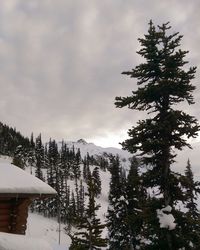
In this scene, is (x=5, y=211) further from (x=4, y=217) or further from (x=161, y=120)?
(x=161, y=120)

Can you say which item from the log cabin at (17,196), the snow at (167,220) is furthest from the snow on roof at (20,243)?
the snow at (167,220)

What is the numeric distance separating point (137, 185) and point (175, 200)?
2.06m

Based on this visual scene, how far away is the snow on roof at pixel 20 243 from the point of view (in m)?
9.98

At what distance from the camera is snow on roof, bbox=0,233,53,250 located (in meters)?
9.98

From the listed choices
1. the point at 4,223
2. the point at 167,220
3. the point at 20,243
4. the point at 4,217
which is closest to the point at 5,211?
the point at 4,217

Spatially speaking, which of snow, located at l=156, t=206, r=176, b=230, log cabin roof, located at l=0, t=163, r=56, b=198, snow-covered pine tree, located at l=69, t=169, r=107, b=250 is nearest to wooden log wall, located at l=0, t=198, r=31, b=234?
log cabin roof, located at l=0, t=163, r=56, b=198

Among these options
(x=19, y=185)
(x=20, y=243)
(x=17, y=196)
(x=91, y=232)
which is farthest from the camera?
(x=91, y=232)

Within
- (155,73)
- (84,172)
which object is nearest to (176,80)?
(155,73)

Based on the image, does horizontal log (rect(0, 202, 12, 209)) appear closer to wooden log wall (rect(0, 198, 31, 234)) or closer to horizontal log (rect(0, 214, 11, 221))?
wooden log wall (rect(0, 198, 31, 234))

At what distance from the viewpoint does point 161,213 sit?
17.9m

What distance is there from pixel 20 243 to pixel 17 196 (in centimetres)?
244

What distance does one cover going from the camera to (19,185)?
12.9 meters

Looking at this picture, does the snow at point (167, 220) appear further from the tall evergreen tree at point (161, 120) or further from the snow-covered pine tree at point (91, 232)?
the snow-covered pine tree at point (91, 232)

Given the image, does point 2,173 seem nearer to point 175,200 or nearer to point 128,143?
point 128,143
